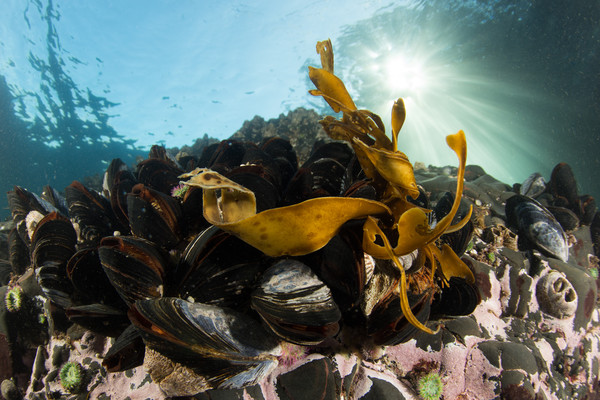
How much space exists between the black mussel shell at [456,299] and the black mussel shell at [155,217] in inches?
78.6

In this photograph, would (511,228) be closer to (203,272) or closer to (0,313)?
(203,272)

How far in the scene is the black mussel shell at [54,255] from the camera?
1701mm

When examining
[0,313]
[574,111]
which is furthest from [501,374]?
[574,111]

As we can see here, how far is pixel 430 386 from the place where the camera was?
1.74 metres

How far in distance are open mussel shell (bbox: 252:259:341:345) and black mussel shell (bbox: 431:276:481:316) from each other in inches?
37.3

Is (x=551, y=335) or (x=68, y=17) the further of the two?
(x=68, y=17)

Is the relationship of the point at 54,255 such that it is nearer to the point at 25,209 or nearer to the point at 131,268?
the point at 131,268

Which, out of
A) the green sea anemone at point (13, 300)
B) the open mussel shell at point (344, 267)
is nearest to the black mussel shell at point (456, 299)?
the open mussel shell at point (344, 267)

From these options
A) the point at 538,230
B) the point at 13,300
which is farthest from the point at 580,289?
the point at 13,300

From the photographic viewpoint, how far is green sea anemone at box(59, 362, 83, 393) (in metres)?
1.71

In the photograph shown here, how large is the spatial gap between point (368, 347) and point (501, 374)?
1.06 meters

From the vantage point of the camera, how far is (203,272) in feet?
4.66

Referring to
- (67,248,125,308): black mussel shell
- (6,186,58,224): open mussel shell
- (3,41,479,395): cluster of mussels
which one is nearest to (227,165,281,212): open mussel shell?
(3,41,479,395): cluster of mussels

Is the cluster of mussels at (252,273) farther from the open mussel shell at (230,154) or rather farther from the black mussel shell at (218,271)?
the open mussel shell at (230,154)
